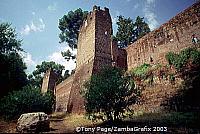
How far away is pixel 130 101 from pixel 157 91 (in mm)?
3623

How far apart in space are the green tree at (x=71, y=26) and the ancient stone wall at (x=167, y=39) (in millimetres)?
16244

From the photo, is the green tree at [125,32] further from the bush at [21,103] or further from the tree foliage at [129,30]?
the bush at [21,103]

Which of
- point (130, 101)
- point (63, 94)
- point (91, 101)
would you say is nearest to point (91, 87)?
point (91, 101)

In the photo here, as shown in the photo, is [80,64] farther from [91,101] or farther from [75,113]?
[91,101]

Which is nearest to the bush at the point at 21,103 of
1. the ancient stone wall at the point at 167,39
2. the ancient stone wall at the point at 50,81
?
the ancient stone wall at the point at 167,39

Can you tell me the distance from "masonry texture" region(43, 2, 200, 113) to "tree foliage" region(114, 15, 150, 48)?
1322 centimetres

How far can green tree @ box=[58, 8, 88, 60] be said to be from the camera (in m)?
35.2

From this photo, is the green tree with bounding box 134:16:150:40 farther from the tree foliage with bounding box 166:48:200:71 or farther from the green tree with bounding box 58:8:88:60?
the tree foliage with bounding box 166:48:200:71

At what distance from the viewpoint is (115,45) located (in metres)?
20.6

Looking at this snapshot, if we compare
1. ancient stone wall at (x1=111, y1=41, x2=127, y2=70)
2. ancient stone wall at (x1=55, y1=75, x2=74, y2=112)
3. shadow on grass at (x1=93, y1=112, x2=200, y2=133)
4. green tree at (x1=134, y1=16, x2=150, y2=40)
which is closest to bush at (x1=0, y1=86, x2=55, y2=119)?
ancient stone wall at (x1=55, y1=75, x2=74, y2=112)

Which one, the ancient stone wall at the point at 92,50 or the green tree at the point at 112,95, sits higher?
the ancient stone wall at the point at 92,50

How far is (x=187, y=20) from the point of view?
54.5 ft

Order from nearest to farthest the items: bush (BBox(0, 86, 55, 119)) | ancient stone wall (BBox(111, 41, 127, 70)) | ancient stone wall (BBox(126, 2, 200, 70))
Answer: ancient stone wall (BBox(126, 2, 200, 70)), bush (BBox(0, 86, 55, 119)), ancient stone wall (BBox(111, 41, 127, 70))

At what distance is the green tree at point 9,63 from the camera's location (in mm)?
21333
